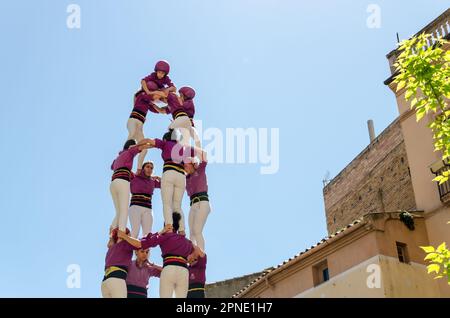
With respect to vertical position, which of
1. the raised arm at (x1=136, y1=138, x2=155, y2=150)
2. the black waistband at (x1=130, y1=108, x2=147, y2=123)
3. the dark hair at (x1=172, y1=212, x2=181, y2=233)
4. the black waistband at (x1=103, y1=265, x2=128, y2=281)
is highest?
the black waistband at (x1=130, y1=108, x2=147, y2=123)

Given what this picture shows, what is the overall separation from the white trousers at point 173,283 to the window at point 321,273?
30.0ft

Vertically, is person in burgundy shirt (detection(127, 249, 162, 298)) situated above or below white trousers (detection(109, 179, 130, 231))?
below

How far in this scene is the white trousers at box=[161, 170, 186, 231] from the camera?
11708mm

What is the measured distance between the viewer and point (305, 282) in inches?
768

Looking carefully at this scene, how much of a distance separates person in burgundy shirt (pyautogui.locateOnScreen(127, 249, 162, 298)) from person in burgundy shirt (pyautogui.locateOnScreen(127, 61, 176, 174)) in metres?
1.98

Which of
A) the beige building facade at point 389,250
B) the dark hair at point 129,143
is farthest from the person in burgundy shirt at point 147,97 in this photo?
the beige building facade at point 389,250

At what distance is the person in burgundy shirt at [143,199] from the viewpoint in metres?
12.8

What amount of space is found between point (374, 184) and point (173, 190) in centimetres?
1808

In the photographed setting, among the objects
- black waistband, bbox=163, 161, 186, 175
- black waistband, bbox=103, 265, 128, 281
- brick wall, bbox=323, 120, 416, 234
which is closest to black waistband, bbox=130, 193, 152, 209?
black waistband, bbox=163, 161, 186, 175

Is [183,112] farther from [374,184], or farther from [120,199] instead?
[374,184]

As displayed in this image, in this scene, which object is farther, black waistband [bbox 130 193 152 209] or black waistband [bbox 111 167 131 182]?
black waistband [bbox 130 193 152 209]

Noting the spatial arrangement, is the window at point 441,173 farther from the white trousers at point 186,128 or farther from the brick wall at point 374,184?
the white trousers at point 186,128

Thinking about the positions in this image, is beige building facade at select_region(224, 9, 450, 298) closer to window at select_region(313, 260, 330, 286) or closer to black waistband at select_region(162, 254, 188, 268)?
window at select_region(313, 260, 330, 286)
